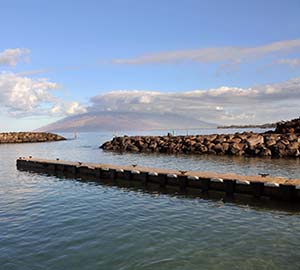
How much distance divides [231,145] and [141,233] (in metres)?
36.0

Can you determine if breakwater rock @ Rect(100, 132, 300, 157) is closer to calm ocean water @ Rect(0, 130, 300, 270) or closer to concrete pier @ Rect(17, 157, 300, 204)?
concrete pier @ Rect(17, 157, 300, 204)

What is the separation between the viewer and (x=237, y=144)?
47.8 m

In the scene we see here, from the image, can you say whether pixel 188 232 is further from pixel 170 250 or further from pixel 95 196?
pixel 95 196

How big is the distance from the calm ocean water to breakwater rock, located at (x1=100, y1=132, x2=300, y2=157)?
26.3 meters

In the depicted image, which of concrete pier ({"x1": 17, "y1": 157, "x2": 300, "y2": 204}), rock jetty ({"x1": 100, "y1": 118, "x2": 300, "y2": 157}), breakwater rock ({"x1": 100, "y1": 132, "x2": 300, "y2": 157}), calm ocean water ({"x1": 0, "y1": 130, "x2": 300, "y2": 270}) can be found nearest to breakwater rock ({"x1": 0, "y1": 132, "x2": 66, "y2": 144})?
rock jetty ({"x1": 100, "y1": 118, "x2": 300, "y2": 157})

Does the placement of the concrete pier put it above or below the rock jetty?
below

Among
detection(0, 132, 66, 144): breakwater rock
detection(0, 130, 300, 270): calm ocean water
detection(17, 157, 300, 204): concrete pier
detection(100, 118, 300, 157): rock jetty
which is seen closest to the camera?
detection(0, 130, 300, 270): calm ocean water

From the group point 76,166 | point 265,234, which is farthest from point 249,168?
point 265,234

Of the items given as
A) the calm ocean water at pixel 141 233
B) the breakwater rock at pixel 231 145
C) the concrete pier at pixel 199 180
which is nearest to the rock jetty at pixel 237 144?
the breakwater rock at pixel 231 145

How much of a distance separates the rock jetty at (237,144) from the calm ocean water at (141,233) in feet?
86.4

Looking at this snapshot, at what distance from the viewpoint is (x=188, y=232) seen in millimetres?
Answer: 13961

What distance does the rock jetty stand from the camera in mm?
43781

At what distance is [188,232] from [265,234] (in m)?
3.09

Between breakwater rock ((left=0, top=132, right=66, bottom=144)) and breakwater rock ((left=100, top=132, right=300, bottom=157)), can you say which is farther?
breakwater rock ((left=0, top=132, right=66, bottom=144))
